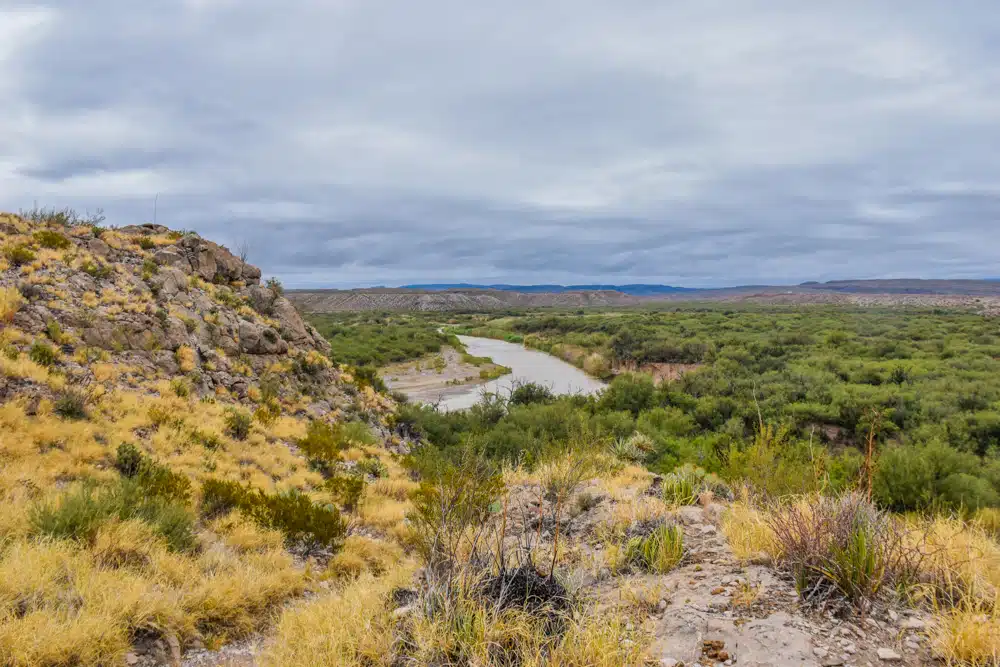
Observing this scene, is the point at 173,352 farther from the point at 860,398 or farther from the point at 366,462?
the point at 860,398

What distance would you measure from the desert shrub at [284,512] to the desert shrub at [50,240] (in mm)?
12538

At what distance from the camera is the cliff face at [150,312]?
11625 millimetres

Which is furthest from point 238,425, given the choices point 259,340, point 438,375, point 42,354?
point 438,375

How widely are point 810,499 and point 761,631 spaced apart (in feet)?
5.06

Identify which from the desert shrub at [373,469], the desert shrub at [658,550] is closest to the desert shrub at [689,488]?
the desert shrub at [658,550]

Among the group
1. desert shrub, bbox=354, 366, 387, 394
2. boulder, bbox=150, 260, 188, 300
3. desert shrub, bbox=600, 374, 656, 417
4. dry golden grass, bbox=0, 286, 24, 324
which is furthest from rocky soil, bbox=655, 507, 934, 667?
desert shrub, bbox=600, 374, 656, 417

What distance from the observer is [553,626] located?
345 cm

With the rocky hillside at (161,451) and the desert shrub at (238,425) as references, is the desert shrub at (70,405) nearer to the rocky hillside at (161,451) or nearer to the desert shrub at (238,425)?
the rocky hillside at (161,451)

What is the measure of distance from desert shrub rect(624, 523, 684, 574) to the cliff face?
10.4 metres

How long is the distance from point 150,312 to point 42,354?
4283 mm

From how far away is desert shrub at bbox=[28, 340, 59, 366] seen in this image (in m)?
9.91

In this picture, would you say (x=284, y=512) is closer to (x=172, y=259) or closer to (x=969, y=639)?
(x=969, y=639)

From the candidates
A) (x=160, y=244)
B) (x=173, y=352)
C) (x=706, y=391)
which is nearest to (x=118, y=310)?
(x=173, y=352)

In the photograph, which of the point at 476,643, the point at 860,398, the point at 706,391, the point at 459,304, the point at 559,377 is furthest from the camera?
the point at 459,304
